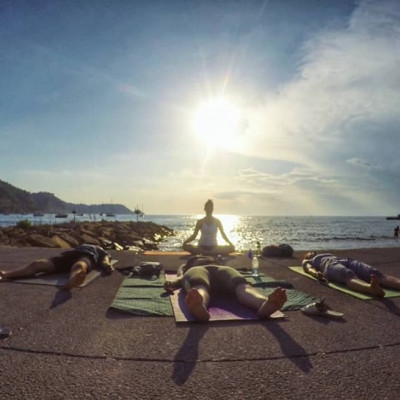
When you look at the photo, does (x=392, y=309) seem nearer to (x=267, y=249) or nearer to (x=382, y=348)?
(x=382, y=348)

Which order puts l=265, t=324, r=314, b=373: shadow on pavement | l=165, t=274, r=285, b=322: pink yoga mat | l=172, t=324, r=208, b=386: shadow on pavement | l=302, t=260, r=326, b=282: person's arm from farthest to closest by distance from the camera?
l=302, t=260, r=326, b=282: person's arm < l=165, t=274, r=285, b=322: pink yoga mat < l=265, t=324, r=314, b=373: shadow on pavement < l=172, t=324, r=208, b=386: shadow on pavement

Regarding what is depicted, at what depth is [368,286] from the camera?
16.9 feet

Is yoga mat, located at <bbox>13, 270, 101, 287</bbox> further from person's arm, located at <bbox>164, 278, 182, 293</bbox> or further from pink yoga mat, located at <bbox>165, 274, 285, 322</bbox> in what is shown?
pink yoga mat, located at <bbox>165, 274, 285, 322</bbox>

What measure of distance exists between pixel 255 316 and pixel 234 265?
409 cm

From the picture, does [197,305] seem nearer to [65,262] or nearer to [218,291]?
[218,291]

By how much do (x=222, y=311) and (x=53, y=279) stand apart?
127 inches

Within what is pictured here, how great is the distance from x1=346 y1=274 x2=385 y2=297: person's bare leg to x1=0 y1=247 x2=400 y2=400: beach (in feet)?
1.27

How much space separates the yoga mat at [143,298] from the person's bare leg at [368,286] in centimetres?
280

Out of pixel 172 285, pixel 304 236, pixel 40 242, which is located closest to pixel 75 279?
pixel 172 285

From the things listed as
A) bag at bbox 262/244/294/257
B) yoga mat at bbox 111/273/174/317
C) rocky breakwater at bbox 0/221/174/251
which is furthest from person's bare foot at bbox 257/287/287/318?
rocky breakwater at bbox 0/221/174/251

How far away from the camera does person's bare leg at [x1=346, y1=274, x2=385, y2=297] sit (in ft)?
16.4

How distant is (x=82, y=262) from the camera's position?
6164mm

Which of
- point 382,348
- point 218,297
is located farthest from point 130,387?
point 218,297

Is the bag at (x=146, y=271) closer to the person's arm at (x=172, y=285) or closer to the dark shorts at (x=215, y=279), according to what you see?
the person's arm at (x=172, y=285)
